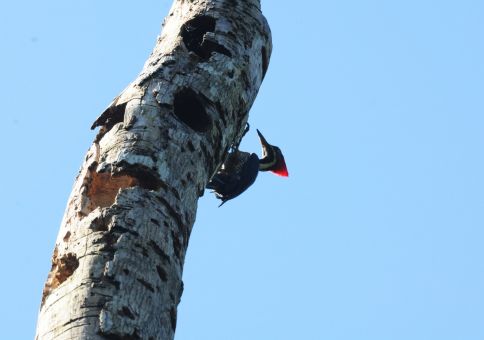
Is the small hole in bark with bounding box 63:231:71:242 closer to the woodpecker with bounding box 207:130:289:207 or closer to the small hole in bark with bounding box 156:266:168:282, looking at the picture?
the small hole in bark with bounding box 156:266:168:282

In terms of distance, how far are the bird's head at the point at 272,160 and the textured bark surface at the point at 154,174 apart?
219 centimetres

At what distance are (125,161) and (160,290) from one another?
2.56 ft

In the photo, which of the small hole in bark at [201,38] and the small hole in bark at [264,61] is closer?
the small hole in bark at [201,38]

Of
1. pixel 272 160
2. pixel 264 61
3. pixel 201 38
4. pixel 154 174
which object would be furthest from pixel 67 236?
pixel 272 160

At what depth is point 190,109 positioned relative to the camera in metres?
5.00

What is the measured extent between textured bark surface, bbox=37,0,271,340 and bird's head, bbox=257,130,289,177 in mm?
2186

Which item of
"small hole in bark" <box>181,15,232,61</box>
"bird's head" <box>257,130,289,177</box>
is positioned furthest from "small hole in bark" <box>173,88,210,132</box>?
"bird's head" <box>257,130,289,177</box>

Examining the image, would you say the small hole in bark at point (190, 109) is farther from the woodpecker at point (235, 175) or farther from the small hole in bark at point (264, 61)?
the woodpecker at point (235, 175)

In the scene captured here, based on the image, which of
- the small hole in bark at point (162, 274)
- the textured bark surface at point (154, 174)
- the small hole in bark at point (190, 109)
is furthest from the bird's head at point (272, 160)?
the small hole in bark at point (162, 274)

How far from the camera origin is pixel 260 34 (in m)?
5.79

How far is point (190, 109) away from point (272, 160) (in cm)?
310

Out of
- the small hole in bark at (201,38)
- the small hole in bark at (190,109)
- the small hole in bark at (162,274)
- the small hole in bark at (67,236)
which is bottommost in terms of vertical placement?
the small hole in bark at (162,274)

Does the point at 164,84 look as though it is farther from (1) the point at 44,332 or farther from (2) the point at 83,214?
(1) the point at 44,332

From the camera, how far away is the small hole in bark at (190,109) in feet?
16.3
